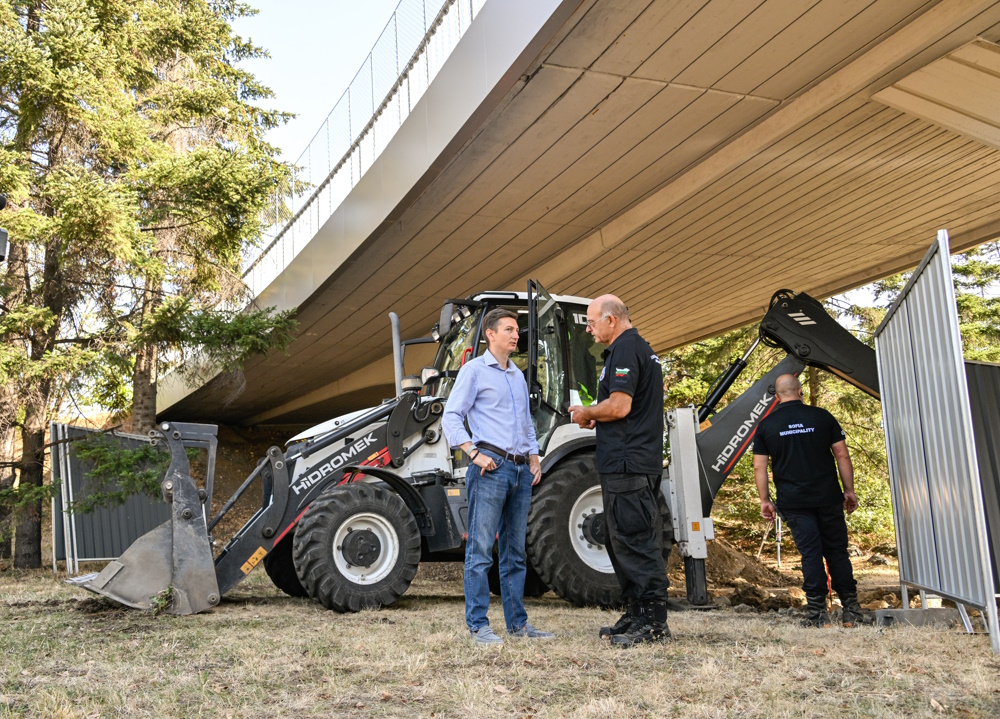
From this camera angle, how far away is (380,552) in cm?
646

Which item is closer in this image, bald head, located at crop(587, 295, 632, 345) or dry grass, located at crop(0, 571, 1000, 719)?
dry grass, located at crop(0, 571, 1000, 719)

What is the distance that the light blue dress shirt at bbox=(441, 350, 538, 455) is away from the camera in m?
4.90

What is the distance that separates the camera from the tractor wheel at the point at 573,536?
6.66 metres

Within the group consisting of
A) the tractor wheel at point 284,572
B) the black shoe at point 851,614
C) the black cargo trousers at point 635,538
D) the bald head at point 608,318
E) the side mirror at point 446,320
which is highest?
the side mirror at point 446,320

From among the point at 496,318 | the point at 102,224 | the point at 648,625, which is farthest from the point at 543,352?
the point at 102,224

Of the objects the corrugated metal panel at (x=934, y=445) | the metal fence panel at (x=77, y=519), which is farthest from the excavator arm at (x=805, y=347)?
the metal fence panel at (x=77, y=519)

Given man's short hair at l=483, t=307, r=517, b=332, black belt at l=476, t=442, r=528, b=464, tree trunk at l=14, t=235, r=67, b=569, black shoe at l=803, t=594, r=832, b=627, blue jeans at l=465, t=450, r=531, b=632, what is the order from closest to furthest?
blue jeans at l=465, t=450, r=531, b=632, black belt at l=476, t=442, r=528, b=464, man's short hair at l=483, t=307, r=517, b=332, black shoe at l=803, t=594, r=832, b=627, tree trunk at l=14, t=235, r=67, b=569

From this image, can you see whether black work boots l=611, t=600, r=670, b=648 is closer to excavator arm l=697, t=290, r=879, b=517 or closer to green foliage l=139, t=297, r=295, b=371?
excavator arm l=697, t=290, r=879, b=517

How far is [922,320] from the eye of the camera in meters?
4.62

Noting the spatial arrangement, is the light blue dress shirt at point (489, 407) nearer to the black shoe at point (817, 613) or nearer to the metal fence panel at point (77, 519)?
the black shoe at point (817, 613)

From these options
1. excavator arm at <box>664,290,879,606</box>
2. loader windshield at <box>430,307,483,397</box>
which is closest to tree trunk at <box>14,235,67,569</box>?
loader windshield at <box>430,307,483,397</box>

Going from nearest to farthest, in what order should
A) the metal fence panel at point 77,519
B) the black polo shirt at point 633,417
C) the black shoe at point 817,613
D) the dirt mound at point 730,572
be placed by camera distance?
the black polo shirt at point 633,417, the black shoe at point 817,613, the metal fence panel at point 77,519, the dirt mound at point 730,572

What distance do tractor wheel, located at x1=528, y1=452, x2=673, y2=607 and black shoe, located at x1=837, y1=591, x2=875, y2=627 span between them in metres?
1.45

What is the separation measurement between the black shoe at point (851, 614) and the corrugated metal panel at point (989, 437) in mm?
867
